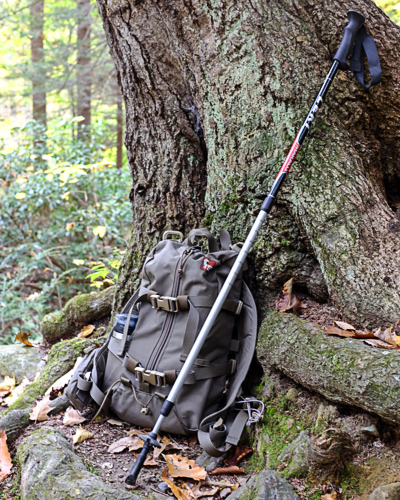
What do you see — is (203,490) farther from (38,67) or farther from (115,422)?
(38,67)

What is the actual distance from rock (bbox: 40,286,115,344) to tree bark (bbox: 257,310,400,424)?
6.96 ft

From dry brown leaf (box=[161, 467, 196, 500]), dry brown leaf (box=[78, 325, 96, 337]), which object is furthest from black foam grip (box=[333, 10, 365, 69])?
dry brown leaf (box=[78, 325, 96, 337])

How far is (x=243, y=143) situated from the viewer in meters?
2.79

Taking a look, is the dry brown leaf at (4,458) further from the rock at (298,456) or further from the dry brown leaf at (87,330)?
the rock at (298,456)

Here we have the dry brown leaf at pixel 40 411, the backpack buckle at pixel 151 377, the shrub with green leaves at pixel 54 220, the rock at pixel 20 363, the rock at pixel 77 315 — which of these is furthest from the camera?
the shrub with green leaves at pixel 54 220

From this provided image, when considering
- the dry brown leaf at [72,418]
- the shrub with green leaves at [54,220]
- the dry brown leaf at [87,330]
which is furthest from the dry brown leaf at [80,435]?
the shrub with green leaves at [54,220]

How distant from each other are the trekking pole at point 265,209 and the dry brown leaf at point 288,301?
37cm

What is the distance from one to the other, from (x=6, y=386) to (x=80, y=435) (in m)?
1.62

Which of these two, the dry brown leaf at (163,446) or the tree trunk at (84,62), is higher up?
the tree trunk at (84,62)

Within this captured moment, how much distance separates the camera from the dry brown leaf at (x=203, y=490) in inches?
79.8

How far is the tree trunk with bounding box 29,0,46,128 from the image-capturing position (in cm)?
945

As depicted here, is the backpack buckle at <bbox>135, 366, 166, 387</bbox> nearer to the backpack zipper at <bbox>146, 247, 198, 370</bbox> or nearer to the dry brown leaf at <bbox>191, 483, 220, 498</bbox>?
the backpack zipper at <bbox>146, 247, 198, 370</bbox>

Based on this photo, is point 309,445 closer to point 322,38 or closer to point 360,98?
point 360,98

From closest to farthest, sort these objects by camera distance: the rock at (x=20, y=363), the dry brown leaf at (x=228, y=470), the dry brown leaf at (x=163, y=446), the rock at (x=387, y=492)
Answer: the rock at (x=387, y=492)
the dry brown leaf at (x=228, y=470)
the dry brown leaf at (x=163, y=446)
the rock at (x=20, y=363)
